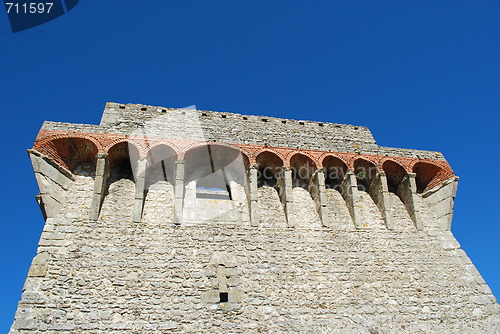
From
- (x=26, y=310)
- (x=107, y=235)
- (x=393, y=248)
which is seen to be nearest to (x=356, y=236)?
(x=393, y=248)

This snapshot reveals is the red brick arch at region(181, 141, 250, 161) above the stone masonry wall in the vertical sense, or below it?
below

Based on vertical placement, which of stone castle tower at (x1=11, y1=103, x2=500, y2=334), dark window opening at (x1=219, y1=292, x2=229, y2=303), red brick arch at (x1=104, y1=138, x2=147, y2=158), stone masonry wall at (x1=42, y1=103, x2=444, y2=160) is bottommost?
dark window opening at (x1=219, y1=292, x2=229, y2=303)

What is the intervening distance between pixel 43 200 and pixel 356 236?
8.16 meters

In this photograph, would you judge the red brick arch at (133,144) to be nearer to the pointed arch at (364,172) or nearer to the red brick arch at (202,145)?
the red brick arch at (202,145)

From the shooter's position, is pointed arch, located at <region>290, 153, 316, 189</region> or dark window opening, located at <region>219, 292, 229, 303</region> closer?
dark window opening, located at <region>219, 292, 229, 303</region>

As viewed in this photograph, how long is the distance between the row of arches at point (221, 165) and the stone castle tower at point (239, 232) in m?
0.04

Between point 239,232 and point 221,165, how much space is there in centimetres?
261

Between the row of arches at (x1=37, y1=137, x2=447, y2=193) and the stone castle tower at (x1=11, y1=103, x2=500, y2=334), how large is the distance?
38 mm

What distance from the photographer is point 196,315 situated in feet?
28.2

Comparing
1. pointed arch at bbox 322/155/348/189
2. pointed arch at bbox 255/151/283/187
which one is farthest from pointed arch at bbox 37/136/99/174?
pointed arch at bbox 322/155/348/189

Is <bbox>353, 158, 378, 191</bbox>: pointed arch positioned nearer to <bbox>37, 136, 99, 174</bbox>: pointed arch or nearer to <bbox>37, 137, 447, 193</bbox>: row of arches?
<bbox>37, 137, 447, 193</bbox>: row of arches

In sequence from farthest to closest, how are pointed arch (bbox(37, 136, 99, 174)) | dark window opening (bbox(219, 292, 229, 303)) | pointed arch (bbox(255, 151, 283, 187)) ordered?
1. pointed arch (bbox(255, 151, 283, 187))
2. pointed arch (bbox(37, 136, 99, 174))
3. dark window opening (bbox(219, 292, 229, 303))

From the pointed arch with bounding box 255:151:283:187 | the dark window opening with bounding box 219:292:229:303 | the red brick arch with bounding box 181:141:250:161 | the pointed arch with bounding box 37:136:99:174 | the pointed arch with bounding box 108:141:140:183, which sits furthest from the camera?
the pointed arch with bounding box 255:151:283:187

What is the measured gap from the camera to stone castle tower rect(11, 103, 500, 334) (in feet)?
28.5
